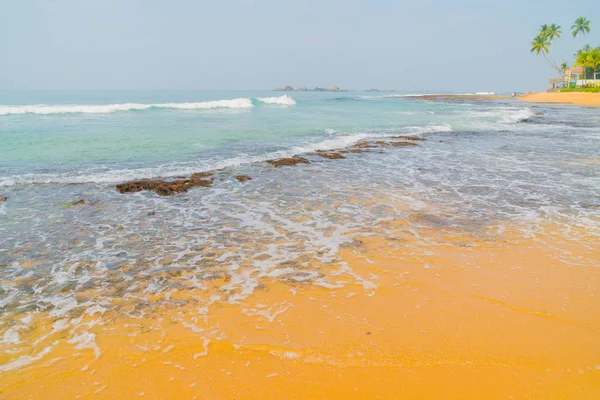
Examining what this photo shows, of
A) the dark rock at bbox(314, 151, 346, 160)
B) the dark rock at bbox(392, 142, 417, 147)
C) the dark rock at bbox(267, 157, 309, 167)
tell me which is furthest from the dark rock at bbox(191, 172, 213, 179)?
the dark rock at bbox(392, 142, 417, 147)

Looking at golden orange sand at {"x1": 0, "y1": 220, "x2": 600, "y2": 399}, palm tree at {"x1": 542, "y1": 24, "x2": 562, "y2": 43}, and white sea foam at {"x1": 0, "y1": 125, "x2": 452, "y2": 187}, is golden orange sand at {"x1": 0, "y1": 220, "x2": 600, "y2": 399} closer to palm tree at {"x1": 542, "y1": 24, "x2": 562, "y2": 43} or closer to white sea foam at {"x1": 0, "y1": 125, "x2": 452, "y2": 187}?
white sea foam at {"x1": 0, "y1": 125, "x2": 452, "y2": 187}

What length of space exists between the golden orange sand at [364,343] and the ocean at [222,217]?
0.16 meters

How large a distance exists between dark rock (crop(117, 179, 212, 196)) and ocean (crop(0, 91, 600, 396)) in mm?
287

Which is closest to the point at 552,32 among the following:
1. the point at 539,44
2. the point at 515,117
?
the point at 539,44

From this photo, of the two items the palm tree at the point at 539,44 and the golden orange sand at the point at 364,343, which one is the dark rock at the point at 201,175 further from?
the palm tree at the point at 539,44

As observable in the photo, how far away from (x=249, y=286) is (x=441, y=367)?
2464 millimetres

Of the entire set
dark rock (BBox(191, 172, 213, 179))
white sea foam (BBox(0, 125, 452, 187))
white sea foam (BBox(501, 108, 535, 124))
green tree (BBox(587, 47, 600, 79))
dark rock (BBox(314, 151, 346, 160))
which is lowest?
dark rock (BBox(191, 172, 213, 179))

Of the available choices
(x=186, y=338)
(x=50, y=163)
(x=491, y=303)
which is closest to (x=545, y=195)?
(x=491, y=303)

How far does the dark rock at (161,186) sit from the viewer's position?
29.9ft

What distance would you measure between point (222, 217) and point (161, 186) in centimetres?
289

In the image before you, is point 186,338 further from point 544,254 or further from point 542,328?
point 544,254

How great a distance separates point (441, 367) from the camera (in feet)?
10.4

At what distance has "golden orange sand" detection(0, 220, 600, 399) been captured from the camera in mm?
2967

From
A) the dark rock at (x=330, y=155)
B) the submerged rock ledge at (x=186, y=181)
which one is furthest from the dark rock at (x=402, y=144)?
the dark rock at (x=330, y=155)
